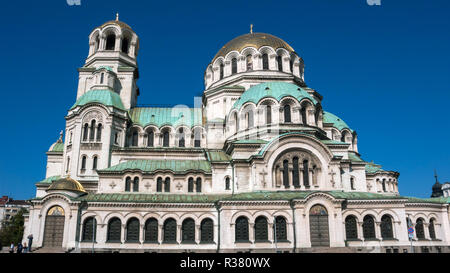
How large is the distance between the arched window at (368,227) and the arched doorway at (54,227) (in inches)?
1018

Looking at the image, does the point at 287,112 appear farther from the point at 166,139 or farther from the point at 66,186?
the point at 66,186

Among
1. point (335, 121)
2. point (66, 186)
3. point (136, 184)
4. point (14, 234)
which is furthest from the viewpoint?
point (14, 234)

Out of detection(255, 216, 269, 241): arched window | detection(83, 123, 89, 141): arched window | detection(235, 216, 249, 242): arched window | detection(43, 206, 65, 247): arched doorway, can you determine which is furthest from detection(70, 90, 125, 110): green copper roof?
detection(255, 216, 269, 241): arched window

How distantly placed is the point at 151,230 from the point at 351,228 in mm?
17308

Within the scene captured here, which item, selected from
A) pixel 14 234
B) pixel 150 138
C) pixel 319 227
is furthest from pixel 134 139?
pixel 14 234

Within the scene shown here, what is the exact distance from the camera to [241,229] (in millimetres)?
28938

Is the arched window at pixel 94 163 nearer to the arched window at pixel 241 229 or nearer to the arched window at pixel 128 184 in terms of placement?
the arched window at pixel 128 184

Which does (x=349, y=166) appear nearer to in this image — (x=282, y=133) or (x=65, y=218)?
(x=282, y=133)

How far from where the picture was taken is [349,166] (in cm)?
3359

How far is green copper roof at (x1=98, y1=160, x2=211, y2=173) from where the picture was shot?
33531 mm

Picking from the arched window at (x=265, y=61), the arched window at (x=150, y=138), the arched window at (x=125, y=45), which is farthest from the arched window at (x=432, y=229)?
the arched window at (x=125, y=45)

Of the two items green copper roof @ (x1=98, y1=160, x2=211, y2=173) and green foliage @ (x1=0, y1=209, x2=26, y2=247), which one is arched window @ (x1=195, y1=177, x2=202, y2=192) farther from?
green foliage @ (x1=0, y1=209, x2=26, y2=247)

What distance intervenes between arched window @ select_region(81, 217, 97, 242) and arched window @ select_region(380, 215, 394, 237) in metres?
24.8
